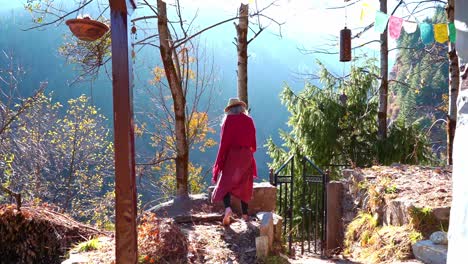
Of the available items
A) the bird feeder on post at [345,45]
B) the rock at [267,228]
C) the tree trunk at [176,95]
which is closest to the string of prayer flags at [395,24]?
the bird feeder on post at [345,45]

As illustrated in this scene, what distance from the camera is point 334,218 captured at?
755 centimetres

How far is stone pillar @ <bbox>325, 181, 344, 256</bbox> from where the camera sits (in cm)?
743

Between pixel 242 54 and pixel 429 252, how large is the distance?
4.32 metres

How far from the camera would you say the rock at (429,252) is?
12.9 ft

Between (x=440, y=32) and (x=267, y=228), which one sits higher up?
(x=440, y=32)

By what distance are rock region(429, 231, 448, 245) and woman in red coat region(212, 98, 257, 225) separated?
1956mm

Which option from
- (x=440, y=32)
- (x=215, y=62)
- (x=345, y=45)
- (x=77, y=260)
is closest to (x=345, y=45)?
(x=345, y=45)

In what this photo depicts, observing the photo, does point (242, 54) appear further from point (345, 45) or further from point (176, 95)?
point (345, 45)

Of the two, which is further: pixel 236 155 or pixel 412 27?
pixel 236 155

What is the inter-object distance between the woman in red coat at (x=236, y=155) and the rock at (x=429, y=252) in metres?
1.84

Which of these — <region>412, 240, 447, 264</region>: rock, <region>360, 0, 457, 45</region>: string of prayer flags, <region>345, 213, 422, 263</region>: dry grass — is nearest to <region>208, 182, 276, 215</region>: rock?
<region>345, 213, 422, 263</region>: dry grass

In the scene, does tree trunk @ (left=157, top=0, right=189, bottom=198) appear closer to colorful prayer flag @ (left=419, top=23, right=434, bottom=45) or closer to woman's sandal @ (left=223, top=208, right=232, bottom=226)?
woman's sandal @ (left=223, top=208, right=232, bottom=226)

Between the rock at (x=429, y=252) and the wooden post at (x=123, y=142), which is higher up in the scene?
the wooden post at (x=123, y=142)

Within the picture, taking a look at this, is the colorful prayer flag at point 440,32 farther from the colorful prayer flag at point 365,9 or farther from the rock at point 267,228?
the rock at point 267,228
